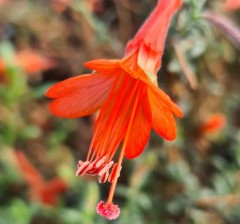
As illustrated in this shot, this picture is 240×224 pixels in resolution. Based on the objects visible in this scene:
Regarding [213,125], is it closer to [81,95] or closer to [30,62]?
[30,62]

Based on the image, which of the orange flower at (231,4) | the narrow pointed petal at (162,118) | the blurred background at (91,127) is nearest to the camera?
the narrow pointed petal at (162,118)

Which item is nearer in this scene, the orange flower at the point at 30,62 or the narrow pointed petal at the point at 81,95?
the narrow pointed petal at the point at 81,95

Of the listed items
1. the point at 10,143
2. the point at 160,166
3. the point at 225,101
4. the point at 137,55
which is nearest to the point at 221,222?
the point at 160,166

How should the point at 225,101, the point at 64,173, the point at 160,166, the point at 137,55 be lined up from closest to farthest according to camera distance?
the point at 137,55
the point at 64,173
the point at 160,166
the point at 225,101

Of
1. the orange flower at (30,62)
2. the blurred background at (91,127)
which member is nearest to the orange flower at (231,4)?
the blurred background at (91,127)

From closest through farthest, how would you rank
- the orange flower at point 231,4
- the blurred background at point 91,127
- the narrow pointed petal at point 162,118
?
1. the narrow pointed petal at point 162,118
2. the blurred background at point 91,127
3. the orange flower at point 231,4

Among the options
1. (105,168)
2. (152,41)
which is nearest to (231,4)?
(152,41)

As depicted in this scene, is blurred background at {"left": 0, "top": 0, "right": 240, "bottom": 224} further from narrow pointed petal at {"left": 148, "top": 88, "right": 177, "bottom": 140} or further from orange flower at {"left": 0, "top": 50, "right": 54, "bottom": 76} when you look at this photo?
narrow pointed petal at {"left": 148, "top": 88, "right": 177, "bottom": 140}

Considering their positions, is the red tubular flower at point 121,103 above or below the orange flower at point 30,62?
below

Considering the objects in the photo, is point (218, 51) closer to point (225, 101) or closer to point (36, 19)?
point (225, 101)

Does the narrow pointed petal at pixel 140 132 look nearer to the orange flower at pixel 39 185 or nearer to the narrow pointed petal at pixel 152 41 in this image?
the narrow pointed petal at pixel 152 41
